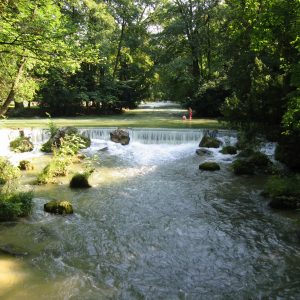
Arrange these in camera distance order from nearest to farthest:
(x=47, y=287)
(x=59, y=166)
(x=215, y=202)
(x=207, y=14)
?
(x=47, y=287) → (x=215, y=202) → (x=59, y=166) → (x=207, y=14)

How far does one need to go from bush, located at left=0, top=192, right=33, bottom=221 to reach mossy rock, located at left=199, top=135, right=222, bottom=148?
1220cm

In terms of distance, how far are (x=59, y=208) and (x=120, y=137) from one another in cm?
1191

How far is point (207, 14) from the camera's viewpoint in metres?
35.2

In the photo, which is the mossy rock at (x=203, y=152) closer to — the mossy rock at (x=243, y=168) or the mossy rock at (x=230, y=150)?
the mossy rock at (x=230, y=150)

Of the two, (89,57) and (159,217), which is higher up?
(89,57)

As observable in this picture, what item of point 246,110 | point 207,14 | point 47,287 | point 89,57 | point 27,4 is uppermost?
point 207,14

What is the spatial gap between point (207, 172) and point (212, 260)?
779 cm

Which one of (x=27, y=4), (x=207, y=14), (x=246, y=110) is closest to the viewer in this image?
(x=27, y=4)

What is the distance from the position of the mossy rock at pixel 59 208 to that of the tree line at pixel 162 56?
3.55m

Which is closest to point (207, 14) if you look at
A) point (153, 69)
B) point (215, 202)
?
point (153, 69)

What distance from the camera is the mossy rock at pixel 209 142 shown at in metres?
19.8

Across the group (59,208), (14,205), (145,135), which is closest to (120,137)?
(145,135)

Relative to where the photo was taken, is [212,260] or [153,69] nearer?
[212,260]

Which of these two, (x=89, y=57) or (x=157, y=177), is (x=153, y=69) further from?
(x=89, y=57)
